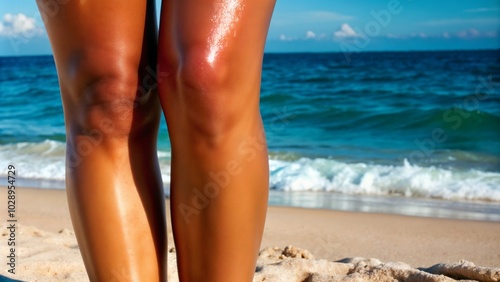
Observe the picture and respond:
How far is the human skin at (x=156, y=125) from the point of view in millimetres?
1216

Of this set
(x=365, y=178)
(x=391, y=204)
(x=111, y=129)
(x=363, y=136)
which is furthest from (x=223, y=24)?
(x=363, y=136)

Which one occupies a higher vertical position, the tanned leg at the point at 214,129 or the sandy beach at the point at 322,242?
the tanned leg at the point at 214,129

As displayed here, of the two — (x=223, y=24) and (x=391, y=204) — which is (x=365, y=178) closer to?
(x=391, y=204)

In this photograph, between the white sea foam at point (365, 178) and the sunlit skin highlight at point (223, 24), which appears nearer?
the sunlit skin highlight at point (223, 24)

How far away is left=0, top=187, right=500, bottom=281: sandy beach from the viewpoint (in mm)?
2459

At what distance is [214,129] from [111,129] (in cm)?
24

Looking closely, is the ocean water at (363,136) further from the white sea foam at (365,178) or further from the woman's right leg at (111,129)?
the woman's right leg at (111,129)

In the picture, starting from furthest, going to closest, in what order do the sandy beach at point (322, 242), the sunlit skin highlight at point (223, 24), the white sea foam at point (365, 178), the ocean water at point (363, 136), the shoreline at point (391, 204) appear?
the ocean water at point (363, 136) → the white sea foam at point (365, 178) → the shoreline at point (391, 204) → the sandy beach at point (322, 242) → the sunlit skin highlight at point (223, 24)

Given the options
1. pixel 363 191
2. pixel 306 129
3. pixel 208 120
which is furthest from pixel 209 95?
pixel 306 129

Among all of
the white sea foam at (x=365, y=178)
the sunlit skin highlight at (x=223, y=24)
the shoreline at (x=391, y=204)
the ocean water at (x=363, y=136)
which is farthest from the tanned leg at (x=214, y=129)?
the white sea foam at (x=365, y=178)

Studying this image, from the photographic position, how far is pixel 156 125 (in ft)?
4.70

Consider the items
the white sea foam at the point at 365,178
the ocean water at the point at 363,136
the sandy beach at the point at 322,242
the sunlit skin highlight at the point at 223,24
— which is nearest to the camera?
the sunlit skin highlight at the point at 223,24

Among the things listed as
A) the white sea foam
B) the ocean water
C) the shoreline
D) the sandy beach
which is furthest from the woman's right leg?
the white sea foam

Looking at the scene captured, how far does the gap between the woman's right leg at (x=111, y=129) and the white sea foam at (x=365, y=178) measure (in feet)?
14.8
